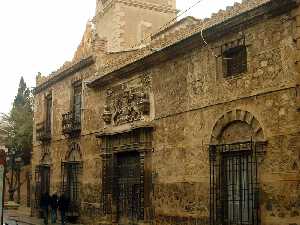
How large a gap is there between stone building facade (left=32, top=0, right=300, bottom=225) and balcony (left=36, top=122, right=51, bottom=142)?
2.35 m

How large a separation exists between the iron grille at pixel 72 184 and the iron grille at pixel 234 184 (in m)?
8.79

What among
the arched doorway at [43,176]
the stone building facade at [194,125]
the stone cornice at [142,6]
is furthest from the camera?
the stone cornice at [142,6]

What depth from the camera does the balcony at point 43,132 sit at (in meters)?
24.1

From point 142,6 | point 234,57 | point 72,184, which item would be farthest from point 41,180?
point 234,57

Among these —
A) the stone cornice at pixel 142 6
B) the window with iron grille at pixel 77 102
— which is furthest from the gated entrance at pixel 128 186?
the stone cornice at pixel 142 6

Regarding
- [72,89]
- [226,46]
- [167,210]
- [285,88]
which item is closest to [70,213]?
[72,89]

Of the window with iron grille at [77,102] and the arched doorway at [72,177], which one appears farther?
the window with iron grille at [77,102]

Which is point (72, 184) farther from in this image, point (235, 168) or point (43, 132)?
point (235, 168)

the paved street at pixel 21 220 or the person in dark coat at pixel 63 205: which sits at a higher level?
the person in dark coat at pixel 63 205

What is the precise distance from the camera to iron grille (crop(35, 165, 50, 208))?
2456cm

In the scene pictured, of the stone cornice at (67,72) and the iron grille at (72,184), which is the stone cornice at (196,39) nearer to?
the stone cornice at (67,72)

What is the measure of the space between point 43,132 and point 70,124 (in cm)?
358

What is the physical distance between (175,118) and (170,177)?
67.3 inches

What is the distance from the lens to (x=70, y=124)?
2155 centimetres
